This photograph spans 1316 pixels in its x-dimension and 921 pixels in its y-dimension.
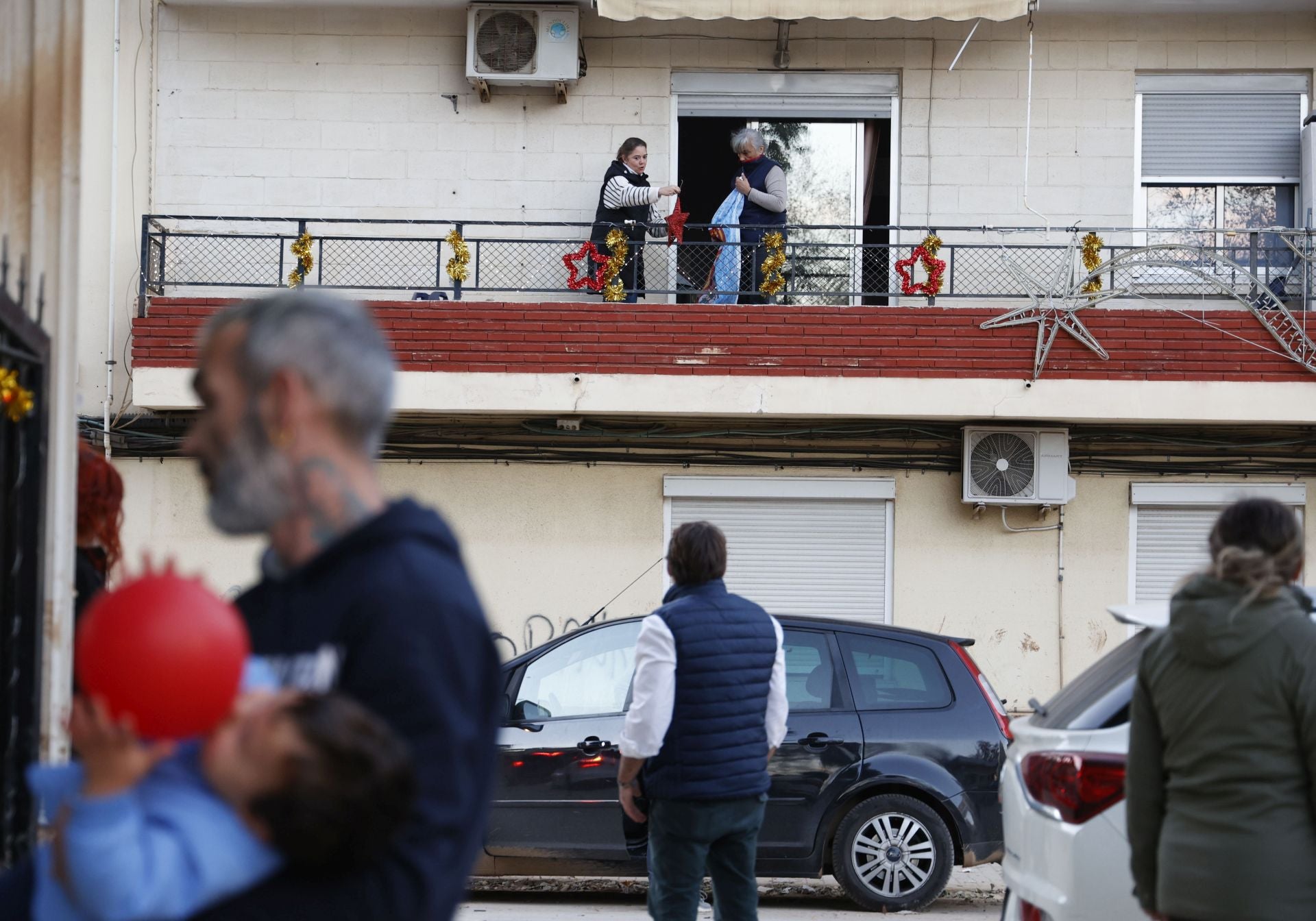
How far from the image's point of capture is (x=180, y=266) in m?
14.3

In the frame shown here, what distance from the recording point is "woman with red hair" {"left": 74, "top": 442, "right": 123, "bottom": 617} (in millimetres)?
4164

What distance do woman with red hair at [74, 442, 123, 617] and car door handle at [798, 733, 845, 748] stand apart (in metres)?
5.40

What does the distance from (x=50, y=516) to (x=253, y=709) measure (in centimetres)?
248

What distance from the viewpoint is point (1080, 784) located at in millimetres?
4867

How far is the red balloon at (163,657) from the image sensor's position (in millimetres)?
1631

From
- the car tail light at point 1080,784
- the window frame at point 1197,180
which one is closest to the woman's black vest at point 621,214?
the window frame at point 1197,180

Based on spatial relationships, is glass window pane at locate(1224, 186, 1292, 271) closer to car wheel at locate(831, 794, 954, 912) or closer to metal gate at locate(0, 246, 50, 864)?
car wheel at locate(831, 794, 954, 912)

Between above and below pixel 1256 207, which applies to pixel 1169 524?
below

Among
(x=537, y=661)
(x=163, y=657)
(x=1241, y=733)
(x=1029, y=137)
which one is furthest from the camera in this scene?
(x=1029, y=137)

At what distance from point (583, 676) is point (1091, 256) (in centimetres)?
655

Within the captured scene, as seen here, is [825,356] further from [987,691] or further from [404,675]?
[404,675]

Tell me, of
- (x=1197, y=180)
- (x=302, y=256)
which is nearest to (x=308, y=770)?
(x=302, y=256)

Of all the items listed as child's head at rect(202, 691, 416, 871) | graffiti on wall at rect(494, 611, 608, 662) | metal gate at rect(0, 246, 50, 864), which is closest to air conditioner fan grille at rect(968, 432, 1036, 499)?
graffiti on wall at rect(494, 611, 608, 662)

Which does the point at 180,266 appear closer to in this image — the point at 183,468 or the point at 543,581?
the point at 183,468
